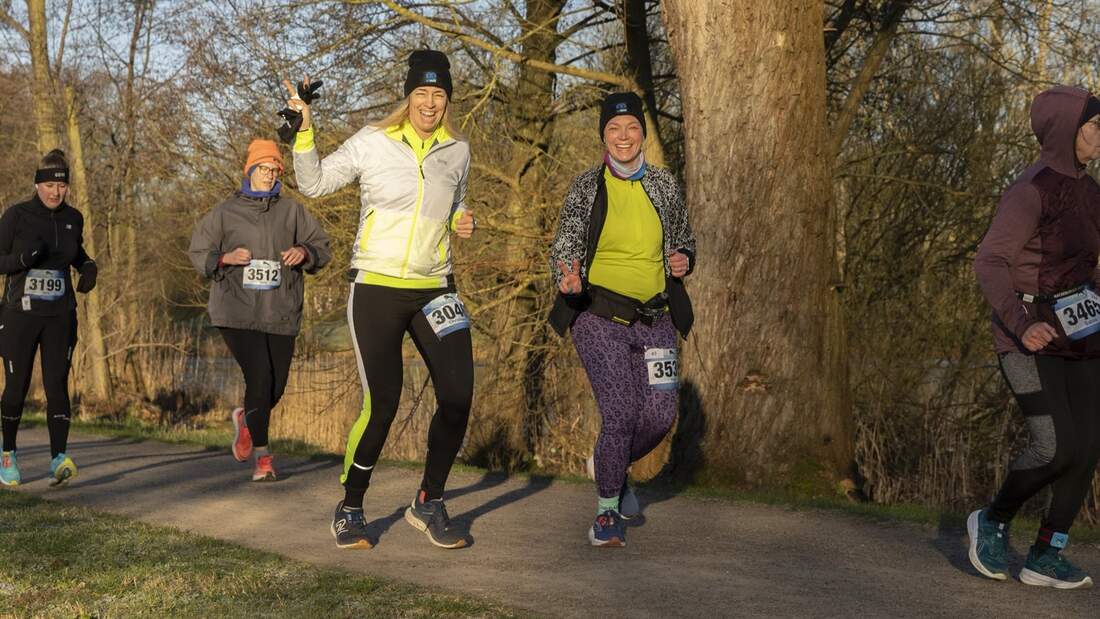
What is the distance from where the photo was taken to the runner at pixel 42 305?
29.3ft

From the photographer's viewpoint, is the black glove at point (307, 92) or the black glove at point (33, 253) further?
the black glove at point (33, 253)

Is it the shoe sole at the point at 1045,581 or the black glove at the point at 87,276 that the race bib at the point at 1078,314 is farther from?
the black glove at the point at 87,276

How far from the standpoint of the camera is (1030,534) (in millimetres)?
6777

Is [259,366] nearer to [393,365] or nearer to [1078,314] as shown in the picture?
[393,365]

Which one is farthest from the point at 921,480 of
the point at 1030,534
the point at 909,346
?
the point at 1030,534

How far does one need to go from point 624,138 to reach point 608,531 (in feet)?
6.11

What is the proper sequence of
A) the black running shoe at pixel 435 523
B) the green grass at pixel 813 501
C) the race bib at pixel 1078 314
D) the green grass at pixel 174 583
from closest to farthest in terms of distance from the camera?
the green grass at pixel 174 583 < the race bib at pixel 1078 314 < the black running shoe at pixel 435 523 < the green grass at pixel 813 501

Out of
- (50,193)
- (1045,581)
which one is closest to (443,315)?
(1045,581)

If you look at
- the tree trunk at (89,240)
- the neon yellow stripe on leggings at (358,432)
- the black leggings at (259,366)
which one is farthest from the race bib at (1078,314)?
the tree trunk at (89,240)

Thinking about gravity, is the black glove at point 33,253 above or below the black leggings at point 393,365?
above

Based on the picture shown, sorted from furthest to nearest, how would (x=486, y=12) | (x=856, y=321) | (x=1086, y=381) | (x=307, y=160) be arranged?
(x=856, y=321) < (x=486, y=12) < (x=307, y=160) < (x=1086, y=381)

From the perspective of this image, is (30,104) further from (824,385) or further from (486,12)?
(824,385)

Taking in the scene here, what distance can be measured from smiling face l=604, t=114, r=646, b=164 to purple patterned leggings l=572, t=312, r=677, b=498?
78 cm

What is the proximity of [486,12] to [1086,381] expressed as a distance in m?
9.23
